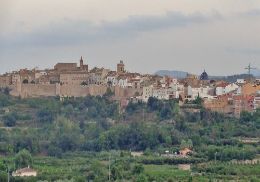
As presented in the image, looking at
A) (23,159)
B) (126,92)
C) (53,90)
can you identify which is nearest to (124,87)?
(126,92)

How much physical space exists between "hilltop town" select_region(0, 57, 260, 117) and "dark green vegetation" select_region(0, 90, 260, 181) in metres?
0.68

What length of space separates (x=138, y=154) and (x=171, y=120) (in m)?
4.75

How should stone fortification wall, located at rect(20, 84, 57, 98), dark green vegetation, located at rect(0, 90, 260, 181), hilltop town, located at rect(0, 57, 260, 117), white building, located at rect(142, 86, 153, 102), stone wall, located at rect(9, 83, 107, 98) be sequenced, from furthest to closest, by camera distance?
stone fortification wall, located at rect(20, 84, 57, 98), stone wall, located at rect(9, 83, 107, 98), white building, located at rect(142, 86, 153, 102), hilltop town, located at rect(0, 57, 260, 117), dark green vegetation, located at rect(0, 90, 260, 181)

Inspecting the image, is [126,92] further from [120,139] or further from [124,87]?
[120,139]

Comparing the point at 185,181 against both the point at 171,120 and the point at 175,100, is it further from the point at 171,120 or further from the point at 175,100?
the point at 175,100

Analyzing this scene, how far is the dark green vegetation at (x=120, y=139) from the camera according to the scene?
29719 mm

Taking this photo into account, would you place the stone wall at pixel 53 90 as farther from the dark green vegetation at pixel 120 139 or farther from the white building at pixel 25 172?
the white building at pixel 25 172

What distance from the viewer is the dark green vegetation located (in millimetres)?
29719

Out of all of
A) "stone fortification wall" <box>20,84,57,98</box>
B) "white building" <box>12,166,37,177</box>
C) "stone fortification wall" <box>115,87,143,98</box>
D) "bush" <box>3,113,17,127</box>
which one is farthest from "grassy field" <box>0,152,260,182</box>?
"stone fortification wall" <box>20,84,57,98</box>

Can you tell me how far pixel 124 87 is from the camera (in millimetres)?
43594

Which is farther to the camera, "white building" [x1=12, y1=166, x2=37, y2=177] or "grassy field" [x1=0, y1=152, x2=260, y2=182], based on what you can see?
"white building" [x1=12, y1=166, x2=37, y2=177]

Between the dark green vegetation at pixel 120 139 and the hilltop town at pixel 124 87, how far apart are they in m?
0.68

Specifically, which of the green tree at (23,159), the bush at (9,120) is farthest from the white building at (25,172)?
the bush at (9,120)

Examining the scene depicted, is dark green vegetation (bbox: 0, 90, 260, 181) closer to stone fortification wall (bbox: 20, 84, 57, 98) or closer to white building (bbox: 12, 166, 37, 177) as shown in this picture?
white building (bbox: 12, 166, 37, 177)
